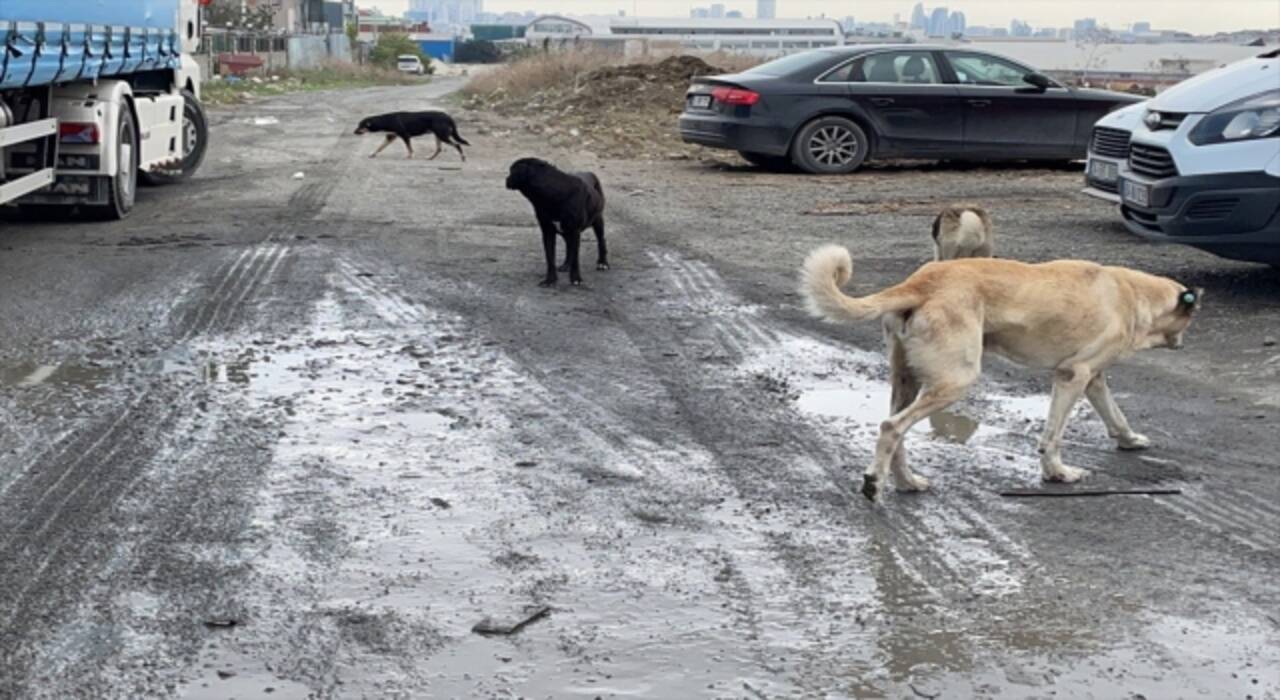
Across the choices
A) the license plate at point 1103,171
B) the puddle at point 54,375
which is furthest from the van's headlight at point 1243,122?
the puddle at point 54,375

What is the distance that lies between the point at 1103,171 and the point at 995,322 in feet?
22.1

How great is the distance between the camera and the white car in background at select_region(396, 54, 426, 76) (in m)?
87.2

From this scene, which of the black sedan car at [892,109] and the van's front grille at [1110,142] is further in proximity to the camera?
the black sedan car at [892,109]

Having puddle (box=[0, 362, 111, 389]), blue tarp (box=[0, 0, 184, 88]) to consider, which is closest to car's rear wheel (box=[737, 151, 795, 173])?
blue tarp (box=[0, 0, 184, 88])

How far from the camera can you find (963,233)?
8.36 m

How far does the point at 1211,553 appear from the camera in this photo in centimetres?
512

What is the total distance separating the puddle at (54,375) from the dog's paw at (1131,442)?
4.55m

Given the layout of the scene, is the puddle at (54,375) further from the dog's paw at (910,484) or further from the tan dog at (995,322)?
the dog's paw at (910,484)

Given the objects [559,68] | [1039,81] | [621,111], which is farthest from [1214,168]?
[559,68]

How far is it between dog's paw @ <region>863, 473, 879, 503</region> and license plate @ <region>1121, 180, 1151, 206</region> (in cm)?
484

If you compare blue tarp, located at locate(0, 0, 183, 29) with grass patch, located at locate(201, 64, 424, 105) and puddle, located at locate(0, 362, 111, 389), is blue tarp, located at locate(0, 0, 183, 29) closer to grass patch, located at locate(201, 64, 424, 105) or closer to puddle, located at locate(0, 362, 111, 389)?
puddle, located at locate(0, 362, 111, 389)

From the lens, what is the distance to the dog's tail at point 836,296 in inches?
219

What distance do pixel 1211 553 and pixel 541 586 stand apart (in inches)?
86.5

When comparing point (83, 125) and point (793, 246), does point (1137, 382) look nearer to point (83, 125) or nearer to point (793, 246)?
point (793, 246)
